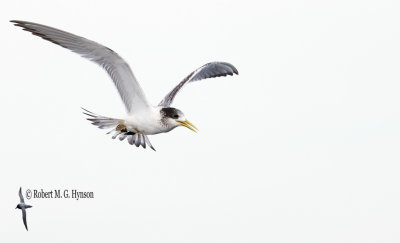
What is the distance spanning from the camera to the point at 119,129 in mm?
11586

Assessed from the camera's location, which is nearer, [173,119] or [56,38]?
[56,38]

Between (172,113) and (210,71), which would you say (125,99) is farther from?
(210,71)

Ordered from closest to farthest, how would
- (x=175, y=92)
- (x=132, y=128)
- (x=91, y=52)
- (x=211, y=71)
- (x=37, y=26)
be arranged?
(x=37, y=26) → (x=91, y=52) → (x=132, y=128) → (x=175, y=92) → (x=211, y=71)

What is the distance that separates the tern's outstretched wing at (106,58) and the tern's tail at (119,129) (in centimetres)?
52

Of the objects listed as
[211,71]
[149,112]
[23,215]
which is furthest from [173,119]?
[23,215]

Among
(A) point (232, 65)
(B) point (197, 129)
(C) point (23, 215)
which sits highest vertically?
(A) point (232, 65)

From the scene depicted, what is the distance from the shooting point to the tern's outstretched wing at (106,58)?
32.4ft

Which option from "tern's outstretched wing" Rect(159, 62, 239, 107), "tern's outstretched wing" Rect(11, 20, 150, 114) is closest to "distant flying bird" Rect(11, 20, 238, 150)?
"tern's outstretched wing" Rect(11, 20, 150, 114)

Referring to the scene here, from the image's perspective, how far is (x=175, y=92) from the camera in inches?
482

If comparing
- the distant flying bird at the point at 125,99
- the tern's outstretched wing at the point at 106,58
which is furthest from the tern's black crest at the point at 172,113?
the tern's outstretched wing at the point at 106,58

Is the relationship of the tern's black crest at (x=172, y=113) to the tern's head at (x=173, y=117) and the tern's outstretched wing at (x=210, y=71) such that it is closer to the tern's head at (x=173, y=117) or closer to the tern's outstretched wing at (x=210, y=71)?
the tern's head at (x=173, y=117)

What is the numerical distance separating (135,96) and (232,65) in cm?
344

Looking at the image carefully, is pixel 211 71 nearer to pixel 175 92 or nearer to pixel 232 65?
pixel 232 65

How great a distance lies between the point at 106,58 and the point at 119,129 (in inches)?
60.1
